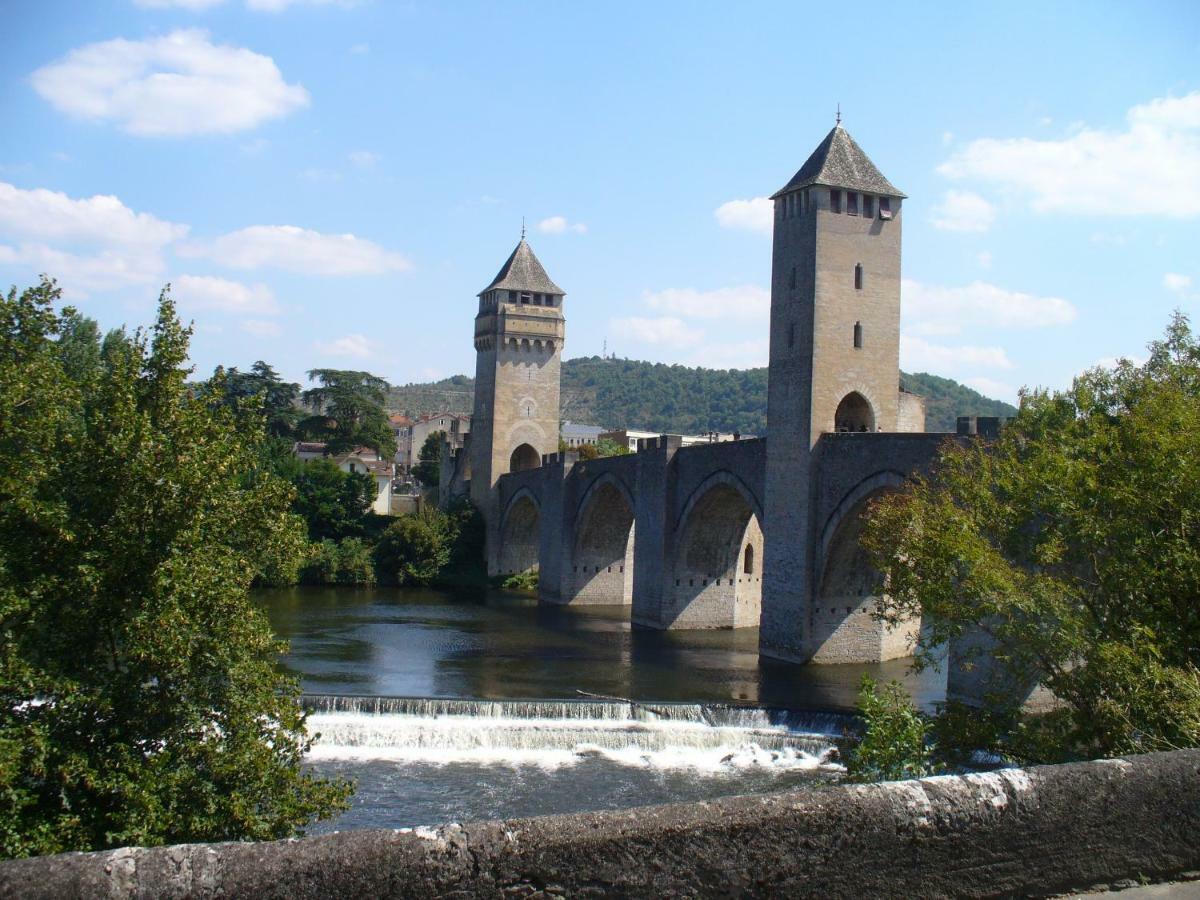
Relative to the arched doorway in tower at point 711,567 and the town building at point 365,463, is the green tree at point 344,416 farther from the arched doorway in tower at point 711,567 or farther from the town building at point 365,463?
the arched doorway in tower at point 711,567

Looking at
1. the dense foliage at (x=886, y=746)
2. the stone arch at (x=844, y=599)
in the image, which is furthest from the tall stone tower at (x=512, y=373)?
the dense foliage at (x=886, y=746)

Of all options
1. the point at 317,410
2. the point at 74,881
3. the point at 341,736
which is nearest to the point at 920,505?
the point at 341,736

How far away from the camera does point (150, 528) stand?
397 inches

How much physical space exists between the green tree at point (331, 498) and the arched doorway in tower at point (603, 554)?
13.2 m

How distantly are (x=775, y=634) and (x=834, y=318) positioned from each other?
26.6 ft

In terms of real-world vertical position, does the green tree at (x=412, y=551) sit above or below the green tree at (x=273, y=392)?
below

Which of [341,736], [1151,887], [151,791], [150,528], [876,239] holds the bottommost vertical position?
[341,736]

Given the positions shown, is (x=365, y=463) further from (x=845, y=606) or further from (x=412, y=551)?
(x=845, y=606)

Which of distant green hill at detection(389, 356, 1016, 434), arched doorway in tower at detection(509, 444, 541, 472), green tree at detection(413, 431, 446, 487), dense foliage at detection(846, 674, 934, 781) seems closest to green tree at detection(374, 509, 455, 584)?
arched doorway in tower at detection(509, 444, 541, 472)

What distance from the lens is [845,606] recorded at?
27.7 meters

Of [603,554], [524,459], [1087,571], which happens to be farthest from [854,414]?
[524,459]

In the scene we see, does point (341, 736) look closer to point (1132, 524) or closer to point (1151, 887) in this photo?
point (1132, 524)

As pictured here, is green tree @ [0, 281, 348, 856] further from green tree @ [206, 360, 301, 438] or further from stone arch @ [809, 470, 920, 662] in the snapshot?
green tree @ [206, 360, 301, 438]

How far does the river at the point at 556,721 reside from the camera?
1791 centimetres
